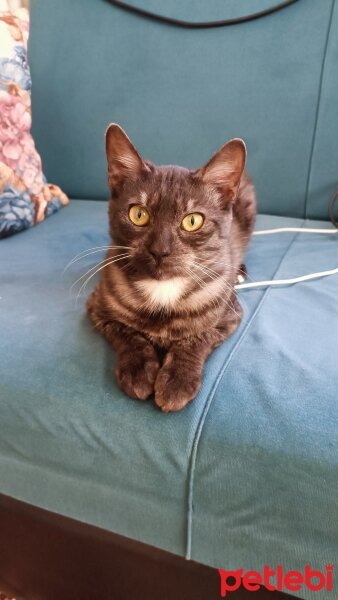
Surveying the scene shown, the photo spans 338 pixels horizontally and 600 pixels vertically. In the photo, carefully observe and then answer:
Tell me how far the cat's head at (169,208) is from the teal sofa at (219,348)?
18 cm

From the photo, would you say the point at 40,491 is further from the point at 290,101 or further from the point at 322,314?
the point at 290,101

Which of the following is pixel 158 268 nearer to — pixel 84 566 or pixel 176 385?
pixel 176 385

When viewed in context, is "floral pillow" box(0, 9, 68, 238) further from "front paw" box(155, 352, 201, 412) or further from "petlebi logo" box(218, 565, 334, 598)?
"petlebi logo" box(218, 565, 334, 598)

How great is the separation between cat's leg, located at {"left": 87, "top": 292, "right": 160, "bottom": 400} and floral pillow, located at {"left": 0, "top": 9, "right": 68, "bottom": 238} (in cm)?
58

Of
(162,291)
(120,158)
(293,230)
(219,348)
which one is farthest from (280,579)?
(293,230)

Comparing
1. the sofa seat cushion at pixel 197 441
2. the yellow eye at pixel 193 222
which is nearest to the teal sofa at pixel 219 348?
the sofa seat cushion at pixel 197 441

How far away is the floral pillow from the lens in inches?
51.6

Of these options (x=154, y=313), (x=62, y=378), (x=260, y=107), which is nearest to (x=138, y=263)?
(x=154, y=313)

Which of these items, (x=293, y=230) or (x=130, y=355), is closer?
(x=130, y=355)

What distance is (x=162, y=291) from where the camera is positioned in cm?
83

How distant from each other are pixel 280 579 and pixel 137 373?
1.24 ft

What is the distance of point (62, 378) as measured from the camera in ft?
2.42

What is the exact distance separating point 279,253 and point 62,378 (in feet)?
2.44

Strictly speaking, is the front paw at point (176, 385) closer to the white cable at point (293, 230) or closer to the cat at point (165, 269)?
the cat at point (165, 269)
